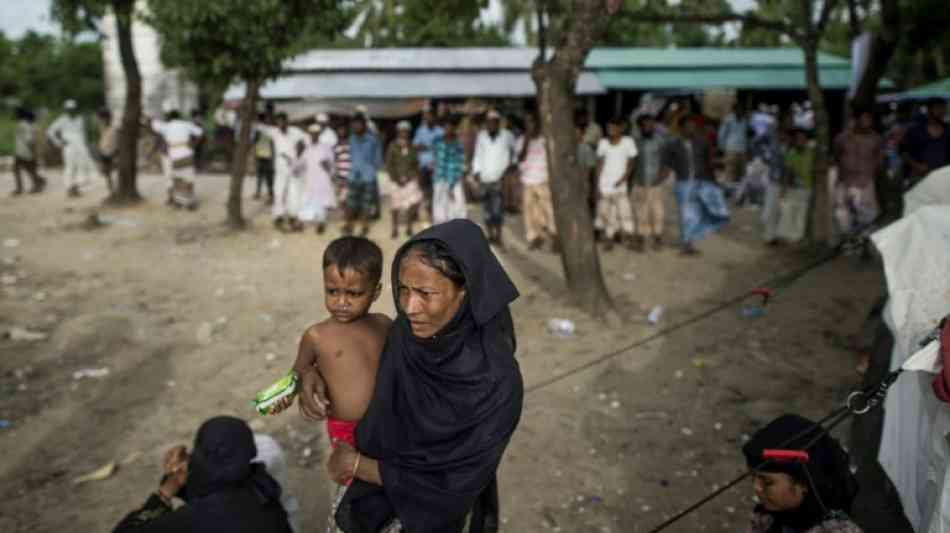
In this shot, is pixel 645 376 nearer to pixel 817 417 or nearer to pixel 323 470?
pixel 817 417

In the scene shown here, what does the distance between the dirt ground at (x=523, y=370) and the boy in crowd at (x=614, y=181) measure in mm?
393

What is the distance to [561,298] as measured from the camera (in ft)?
23.0

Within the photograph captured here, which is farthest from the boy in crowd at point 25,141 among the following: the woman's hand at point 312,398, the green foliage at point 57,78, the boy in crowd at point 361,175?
the green foliage at point 57,78

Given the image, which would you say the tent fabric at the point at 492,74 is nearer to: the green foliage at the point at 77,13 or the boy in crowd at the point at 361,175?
the green foliage at the point at 77,13

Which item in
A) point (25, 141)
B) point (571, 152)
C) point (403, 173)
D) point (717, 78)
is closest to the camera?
point (571, 152)

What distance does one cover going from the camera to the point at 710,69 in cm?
1981

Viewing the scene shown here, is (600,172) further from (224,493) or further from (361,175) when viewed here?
(224,493)

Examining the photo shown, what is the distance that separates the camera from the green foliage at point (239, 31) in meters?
8.62

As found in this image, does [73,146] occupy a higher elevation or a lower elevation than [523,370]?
higher

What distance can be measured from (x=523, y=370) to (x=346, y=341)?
3267mm

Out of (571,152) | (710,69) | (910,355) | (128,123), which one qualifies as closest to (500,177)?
(571,152)

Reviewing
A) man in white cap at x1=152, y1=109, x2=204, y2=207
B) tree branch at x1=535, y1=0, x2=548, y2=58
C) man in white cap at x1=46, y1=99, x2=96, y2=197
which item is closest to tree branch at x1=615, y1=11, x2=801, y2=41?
tree branch at x1=535, y1=0, x2=548, y2=58

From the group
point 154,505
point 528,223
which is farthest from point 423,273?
point 528,223

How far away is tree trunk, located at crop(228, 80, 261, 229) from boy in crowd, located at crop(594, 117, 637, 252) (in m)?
4.39
